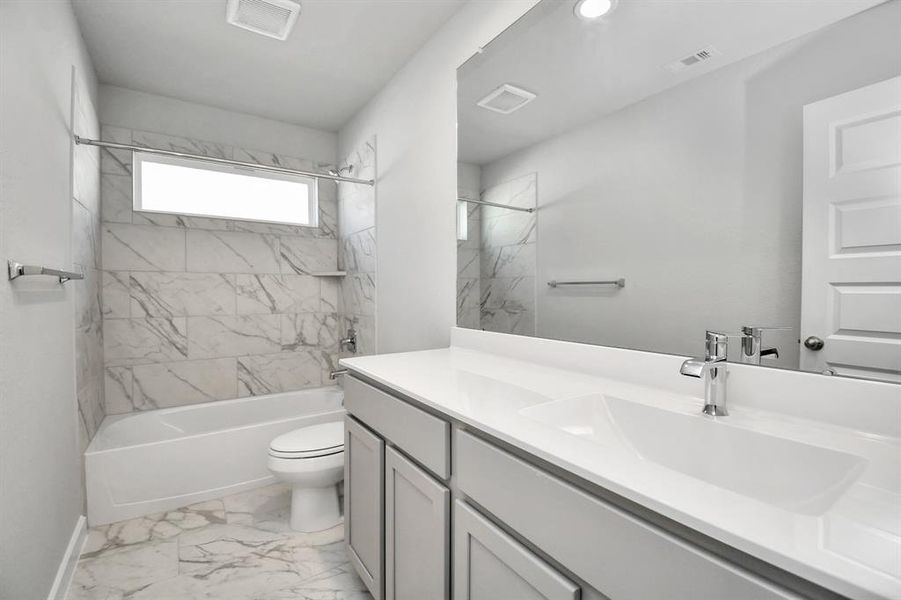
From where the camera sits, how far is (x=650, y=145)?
1.18 meters

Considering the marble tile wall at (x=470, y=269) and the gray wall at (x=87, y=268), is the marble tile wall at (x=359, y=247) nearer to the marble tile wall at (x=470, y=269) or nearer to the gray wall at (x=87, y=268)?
the marble tile wall at (x=470, y=269)

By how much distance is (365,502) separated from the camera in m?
1.43

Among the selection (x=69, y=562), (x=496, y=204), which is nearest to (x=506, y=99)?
(x=496, y=204)

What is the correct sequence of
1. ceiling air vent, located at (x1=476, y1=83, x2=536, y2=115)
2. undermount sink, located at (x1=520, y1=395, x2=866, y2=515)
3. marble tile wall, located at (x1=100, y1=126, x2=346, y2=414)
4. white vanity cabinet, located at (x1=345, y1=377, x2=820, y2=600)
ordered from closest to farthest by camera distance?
white vanity cabinet, located at (x1=345, y1=377, x2=820, y2=600) < undermount sink, located at (x1=520, y1=395, x2=866, y2=515) < ceiling air vent, located at (x1=476, y1=83, x2=536, y2=115) < marble tile wall, located at (x1=100, y1=126, x2=346, y2=414)

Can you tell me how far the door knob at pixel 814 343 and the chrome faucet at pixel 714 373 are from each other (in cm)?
15

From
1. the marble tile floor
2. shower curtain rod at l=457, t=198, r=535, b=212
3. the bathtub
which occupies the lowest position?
the marble tile floor

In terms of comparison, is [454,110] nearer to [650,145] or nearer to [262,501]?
[650,145]

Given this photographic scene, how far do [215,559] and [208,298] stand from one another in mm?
1785

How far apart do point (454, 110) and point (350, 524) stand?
1890 mm

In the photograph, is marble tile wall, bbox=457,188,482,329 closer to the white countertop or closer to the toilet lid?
the white countertop

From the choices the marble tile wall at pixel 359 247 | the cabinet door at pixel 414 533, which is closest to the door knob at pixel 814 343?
the cabinet door at pixel 414 533

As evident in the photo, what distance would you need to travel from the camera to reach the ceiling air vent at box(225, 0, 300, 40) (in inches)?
72.6

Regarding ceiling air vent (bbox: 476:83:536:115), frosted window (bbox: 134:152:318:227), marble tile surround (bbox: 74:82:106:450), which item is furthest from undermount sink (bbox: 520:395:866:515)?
frosted window (bbox: 134:152:318:227)

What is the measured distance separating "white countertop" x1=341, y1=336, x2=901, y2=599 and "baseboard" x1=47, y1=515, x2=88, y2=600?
153 centimetres
